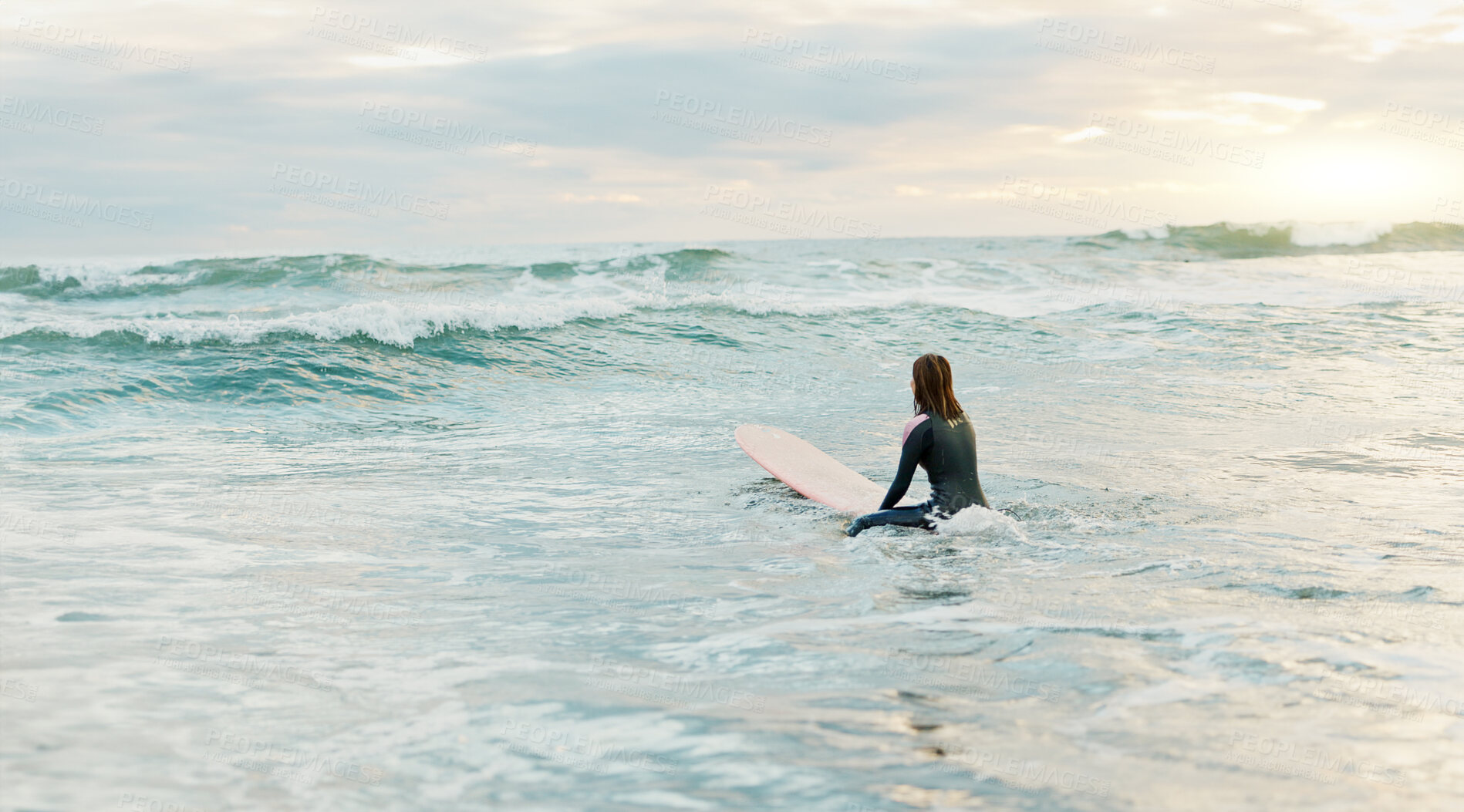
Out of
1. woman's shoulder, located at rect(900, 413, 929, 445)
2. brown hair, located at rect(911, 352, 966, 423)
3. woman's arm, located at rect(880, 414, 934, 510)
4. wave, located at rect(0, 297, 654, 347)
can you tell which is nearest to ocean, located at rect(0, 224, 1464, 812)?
woman's arm, located at rect(880, 414, 934, 510)

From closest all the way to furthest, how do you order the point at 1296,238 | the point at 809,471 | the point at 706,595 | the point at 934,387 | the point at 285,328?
the point at 706,595 → the point at 934,387 → the point at 809,471 → the point at 285,328 → the point at 1296,238

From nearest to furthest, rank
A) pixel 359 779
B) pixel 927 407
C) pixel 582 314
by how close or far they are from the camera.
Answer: pixel 359 779 → pixel 927 407 → pixel 582 314

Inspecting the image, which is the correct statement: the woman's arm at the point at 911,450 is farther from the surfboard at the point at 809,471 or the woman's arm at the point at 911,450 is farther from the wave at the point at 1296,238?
the wave at the point at 1296,238

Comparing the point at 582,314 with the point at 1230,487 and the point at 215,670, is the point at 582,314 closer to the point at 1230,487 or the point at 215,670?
the point at 1230,487

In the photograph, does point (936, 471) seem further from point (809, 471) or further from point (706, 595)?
point (706, 595)

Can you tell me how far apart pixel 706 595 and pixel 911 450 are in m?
1.69

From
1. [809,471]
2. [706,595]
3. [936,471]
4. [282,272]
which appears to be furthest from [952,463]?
[282,272]

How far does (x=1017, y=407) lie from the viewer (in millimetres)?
10578

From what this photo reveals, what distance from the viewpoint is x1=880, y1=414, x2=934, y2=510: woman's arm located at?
5.63 meters

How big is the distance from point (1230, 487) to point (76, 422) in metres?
10.4

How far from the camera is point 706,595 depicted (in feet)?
15.1

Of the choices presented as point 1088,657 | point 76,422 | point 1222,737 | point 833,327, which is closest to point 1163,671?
point 1088,657

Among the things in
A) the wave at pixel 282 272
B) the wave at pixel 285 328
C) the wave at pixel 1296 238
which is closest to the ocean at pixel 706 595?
the wave at pixel 285 328

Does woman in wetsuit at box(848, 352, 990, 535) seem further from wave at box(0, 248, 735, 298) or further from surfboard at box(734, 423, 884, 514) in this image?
wave at box(0, 248, 735, 298)
